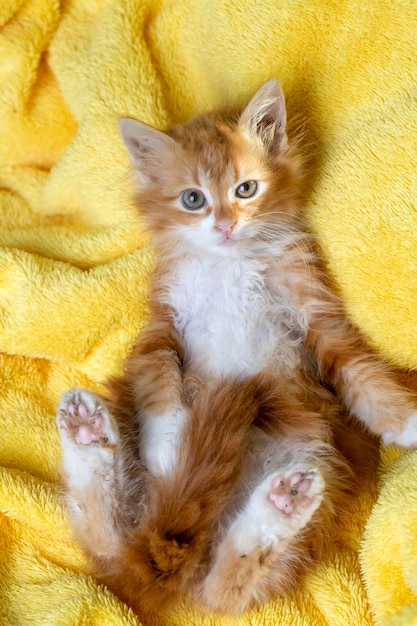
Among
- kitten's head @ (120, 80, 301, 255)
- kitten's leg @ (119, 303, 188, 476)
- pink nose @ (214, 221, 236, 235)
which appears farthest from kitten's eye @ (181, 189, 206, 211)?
kitten's leg @ (119, 303, 188, 476)

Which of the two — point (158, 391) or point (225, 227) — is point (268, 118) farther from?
point (158, 391)

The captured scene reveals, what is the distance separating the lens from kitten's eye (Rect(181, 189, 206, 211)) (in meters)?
1.79

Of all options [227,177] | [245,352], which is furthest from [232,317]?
[227,177]

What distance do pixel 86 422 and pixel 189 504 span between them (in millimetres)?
300

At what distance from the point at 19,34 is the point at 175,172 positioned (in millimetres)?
873

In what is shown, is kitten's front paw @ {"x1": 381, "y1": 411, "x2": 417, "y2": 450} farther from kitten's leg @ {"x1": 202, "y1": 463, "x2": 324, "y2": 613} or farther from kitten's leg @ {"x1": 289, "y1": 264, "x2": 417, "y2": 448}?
kitten's leg @ {"x1": 202, "y1": 463, "x2": 324, "y2": 613}

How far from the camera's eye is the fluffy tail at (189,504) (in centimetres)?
144

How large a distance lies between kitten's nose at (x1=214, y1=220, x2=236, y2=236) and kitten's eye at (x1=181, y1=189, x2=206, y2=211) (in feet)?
0.38

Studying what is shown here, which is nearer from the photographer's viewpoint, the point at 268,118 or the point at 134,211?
the point at 268,118

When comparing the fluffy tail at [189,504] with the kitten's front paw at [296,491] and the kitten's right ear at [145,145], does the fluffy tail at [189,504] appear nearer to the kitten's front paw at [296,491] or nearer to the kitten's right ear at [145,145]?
the kitten's front paw at [296,491]

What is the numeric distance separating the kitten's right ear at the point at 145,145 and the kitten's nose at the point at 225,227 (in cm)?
28

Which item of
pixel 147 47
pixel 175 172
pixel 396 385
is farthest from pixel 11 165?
pixel 396 385

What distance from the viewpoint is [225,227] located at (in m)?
1.69

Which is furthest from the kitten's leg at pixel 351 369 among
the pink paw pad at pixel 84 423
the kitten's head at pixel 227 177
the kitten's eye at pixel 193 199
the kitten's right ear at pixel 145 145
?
the pink paw pad at pixel 84 423
